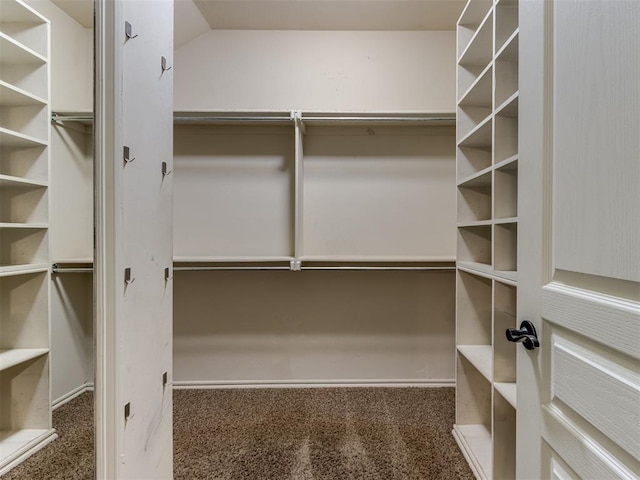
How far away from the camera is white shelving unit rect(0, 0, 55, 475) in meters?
0.76

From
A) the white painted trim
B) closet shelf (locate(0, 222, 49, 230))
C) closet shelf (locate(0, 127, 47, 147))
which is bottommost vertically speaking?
the white painted trim

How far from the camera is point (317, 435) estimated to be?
1.75m

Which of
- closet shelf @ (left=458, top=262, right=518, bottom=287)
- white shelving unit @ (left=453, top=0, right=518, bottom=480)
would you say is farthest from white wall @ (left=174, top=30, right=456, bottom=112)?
closet shelf @ (left=458, top=262, right=518, bottom=287)

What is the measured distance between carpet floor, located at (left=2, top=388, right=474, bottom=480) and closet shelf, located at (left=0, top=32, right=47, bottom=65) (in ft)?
3.89

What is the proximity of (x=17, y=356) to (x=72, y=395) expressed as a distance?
22cm

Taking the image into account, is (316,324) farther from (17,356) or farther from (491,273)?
(17,356)

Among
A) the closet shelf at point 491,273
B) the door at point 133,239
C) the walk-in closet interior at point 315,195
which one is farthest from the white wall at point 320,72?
the closet shelf at point 491,273

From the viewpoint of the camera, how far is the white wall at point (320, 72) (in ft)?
7.46

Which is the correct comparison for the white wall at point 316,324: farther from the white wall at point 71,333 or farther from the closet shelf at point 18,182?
the closet shelf at point 18,182

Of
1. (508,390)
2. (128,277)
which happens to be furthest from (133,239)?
(508,390)

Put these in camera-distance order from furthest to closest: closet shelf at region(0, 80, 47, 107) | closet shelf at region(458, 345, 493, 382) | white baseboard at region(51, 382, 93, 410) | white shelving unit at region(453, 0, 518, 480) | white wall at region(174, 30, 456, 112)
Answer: white wall at region(174, 30, 456, 112), closet shelf at region(458, 345, 493, 382), white shelving unit at region(453, 0, 518, 480), white baseboard at region(51, 382, 93, 410), closet shelf at region(0, 80, 47, 107)

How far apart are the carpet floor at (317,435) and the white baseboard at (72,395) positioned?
0.83 ft

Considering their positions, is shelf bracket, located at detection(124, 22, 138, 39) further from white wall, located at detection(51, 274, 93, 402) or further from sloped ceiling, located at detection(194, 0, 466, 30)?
sloped ceiling, located at detection(194, 0, 466, 30)

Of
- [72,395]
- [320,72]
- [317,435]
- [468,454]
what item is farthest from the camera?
[320,72]
